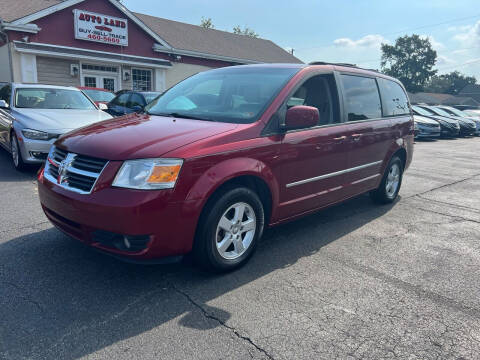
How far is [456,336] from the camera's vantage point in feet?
8.61

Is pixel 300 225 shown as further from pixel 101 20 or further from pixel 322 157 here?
pixel 101 20

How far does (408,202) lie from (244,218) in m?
3.71

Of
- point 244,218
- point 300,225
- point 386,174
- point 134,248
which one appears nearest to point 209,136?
point 244,218

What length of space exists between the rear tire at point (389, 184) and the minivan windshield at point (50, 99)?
5706 mm

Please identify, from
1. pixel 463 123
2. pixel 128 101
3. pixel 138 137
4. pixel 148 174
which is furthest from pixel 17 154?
pixel 463 123

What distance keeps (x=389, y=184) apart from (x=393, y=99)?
1.23m

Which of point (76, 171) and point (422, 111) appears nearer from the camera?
point (76, 171)

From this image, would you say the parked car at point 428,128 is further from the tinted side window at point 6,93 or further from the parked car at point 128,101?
the tinted side window at point 6,93

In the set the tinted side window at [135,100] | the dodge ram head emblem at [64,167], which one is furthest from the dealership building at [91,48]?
the dodge ram head emblem at [64,167]

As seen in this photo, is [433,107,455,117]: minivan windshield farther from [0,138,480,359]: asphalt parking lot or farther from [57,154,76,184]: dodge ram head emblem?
[57,154,76,184]: dodge ram head emblem

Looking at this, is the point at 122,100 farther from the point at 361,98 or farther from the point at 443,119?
the point at 443,119

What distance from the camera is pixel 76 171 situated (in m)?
3.03

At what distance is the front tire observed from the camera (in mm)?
3023

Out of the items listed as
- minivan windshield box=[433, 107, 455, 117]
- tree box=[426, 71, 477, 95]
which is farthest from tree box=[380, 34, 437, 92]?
minivan windshield box=[433, 107, 455, 117]
